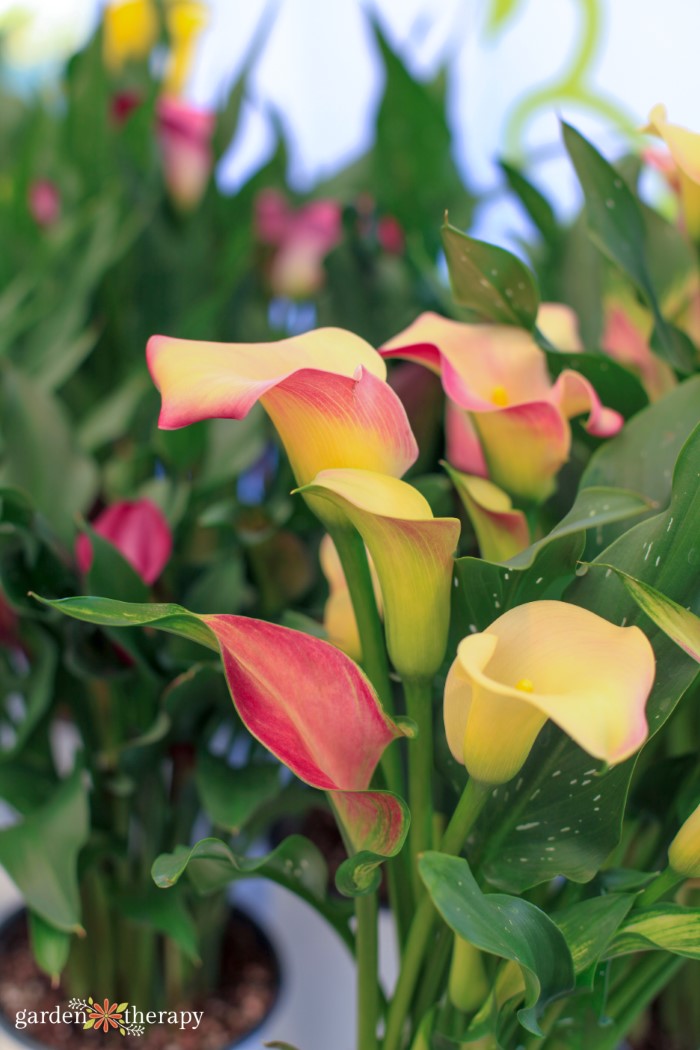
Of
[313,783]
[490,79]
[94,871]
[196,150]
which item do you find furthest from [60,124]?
[490,79]

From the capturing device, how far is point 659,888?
28 centimetres

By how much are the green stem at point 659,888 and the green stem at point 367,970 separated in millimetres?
78

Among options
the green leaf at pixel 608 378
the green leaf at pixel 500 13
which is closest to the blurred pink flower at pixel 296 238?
the green leaf at pixel 608 378

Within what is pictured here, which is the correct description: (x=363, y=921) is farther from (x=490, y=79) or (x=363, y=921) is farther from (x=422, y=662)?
(x=490, y=79)

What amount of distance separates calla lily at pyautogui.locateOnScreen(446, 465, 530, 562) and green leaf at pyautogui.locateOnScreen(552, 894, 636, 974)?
0.10 m

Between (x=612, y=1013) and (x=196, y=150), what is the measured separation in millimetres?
569

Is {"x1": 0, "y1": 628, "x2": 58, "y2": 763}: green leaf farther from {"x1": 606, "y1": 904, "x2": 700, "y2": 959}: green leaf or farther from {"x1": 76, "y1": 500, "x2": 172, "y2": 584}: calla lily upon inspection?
{"x1": 606, "y1": 904, "x2": 700, "y2": 959}: green leaf

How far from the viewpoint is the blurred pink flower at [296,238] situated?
704 mm

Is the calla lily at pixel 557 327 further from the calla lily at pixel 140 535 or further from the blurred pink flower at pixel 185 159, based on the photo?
the blurred pink flower at pixel 185 159

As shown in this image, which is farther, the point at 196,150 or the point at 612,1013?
the point at 196,150

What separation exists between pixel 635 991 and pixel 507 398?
20 cm

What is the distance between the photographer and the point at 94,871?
1.58 feet

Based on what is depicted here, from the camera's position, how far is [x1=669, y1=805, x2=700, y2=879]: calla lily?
26cm

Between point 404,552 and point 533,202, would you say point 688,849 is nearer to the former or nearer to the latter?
point 404,552
